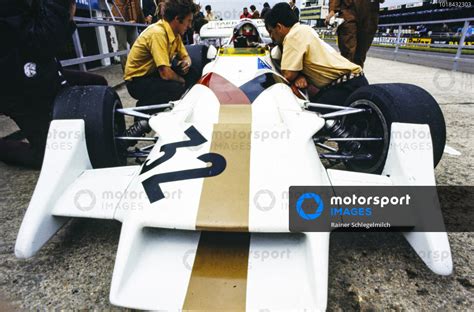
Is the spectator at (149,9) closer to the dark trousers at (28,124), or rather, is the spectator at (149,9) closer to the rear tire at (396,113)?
the dark trousers at (28,124)

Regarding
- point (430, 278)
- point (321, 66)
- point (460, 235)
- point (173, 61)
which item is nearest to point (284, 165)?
point (430, 278)

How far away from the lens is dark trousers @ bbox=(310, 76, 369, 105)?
2.70m

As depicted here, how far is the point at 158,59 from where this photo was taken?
2.85m

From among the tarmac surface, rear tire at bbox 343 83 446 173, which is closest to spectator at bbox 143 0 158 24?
the tarmac surface

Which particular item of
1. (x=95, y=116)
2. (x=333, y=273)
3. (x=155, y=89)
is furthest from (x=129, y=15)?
(x=333, y=273)

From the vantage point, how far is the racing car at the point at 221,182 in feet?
3.43

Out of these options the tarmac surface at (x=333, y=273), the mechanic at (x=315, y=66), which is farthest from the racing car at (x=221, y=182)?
the mechanic at (x=315, y=66)

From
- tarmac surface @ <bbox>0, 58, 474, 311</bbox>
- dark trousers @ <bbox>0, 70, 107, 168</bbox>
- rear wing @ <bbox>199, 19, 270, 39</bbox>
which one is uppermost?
rear wing @ <bbox>199, 19, 270, 39</bbox>

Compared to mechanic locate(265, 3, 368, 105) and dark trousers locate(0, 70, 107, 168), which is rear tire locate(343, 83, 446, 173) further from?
dark trousers locate(0, 70, 107, 168)

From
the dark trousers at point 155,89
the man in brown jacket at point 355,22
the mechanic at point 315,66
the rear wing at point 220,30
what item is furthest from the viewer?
the rear wing at point 220,30

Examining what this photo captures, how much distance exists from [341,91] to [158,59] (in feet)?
5.55

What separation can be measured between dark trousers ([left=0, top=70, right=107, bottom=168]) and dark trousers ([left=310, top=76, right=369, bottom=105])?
86.5 inches

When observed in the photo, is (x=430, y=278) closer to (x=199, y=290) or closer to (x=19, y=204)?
(x=199, y=290)

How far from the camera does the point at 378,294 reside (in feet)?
4.07
